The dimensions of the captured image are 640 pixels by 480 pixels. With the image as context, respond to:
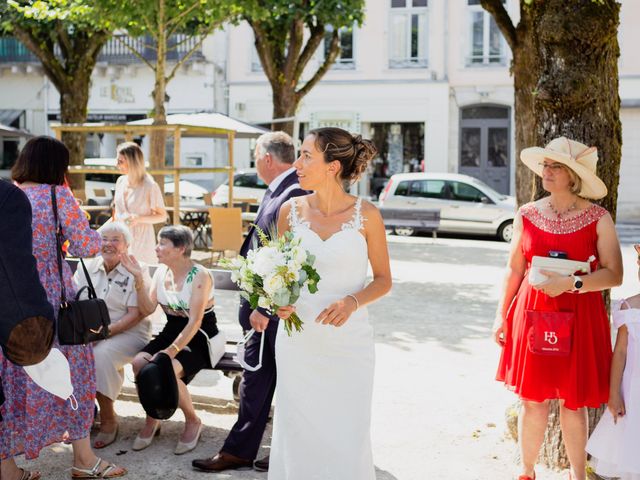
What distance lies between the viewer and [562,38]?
492 centimetres

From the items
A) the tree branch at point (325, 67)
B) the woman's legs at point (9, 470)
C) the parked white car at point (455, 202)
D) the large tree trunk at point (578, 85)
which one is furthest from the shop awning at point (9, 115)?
the large tree trunk at point (578, 85)

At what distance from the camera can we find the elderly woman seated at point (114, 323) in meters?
5.55

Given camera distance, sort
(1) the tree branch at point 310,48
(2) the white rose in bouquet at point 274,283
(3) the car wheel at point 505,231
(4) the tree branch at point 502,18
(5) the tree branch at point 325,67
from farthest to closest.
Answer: (3) the car wheel at point 505,231, (5) the tree branch at point 325,67, (1) the tree branch at point 310,48, (4) the tree branch at point 502,18, (2) the white rose in bouquet at point 274,283

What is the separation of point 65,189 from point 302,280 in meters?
1.71

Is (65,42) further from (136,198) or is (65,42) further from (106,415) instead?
(106,415)

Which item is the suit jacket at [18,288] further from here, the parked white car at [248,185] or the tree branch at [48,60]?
the parked white car at [248,185]

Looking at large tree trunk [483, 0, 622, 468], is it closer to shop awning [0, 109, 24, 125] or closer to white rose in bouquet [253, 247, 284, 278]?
white rose in bouquet [253, 247, 284, 278]

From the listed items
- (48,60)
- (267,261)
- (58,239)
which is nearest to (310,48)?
(48,60)

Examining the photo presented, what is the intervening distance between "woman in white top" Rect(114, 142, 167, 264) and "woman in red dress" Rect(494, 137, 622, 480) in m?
4.31

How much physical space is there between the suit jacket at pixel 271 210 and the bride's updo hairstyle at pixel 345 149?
0.56 m

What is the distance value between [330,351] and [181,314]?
1.75 metres

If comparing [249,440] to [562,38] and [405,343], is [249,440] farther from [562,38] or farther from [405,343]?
[405,343]

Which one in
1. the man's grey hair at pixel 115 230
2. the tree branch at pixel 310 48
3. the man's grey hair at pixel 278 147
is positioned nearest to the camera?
the man's grey hair at pixel 278 147

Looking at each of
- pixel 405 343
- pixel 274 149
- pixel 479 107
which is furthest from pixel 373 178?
pixel 274 149
